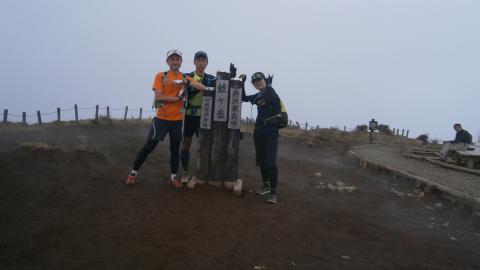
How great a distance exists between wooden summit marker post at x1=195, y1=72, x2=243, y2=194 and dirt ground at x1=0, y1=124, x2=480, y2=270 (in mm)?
255

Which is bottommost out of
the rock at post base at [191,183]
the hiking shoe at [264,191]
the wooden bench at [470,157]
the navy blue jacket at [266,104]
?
the hiking shoe at [264,191]

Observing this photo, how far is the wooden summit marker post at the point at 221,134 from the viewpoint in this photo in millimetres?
5223

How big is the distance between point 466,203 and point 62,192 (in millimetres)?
5675

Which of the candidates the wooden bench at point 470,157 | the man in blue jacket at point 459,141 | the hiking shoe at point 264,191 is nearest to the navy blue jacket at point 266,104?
the hiking shoe at point 264,191

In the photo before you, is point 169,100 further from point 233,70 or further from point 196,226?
point 196,226

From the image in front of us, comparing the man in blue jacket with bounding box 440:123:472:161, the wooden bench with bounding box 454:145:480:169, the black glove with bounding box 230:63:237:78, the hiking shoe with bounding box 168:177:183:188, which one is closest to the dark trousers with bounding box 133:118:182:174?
the hiking shoe with bounding box 168:177:183:188

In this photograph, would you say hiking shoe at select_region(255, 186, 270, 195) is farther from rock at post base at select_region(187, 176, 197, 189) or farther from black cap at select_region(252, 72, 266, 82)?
black cap at select_region(252, 72, 266, 82)

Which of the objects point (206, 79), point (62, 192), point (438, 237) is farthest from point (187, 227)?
point (438, 237)

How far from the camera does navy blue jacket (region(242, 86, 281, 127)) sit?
16.2 feet

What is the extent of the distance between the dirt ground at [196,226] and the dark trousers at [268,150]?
0.35 meters

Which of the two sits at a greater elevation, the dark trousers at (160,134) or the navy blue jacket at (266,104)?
the navy blue jacket at (266,104)

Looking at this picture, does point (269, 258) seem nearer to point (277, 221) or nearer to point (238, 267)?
point (238, 267)

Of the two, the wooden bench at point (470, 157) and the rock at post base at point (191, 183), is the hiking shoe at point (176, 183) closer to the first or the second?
the rock at post base at point (191, 183)

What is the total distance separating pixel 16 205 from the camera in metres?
3.62
